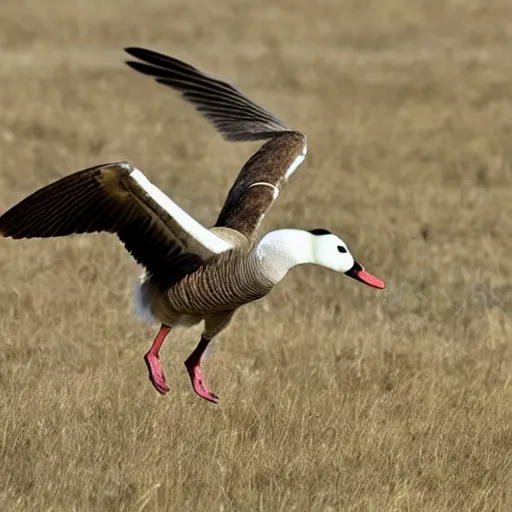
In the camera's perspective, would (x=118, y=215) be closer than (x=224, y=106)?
Yes

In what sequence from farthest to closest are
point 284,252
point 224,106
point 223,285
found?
1. point 224,106
2. point 223,285
3. point 284,252

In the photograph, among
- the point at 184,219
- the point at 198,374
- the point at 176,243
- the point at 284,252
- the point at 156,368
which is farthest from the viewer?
the point at 198,374

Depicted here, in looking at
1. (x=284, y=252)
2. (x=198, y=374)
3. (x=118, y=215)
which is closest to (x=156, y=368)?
(x=198, y=374)

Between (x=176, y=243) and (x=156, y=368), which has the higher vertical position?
(x=176, y=243)

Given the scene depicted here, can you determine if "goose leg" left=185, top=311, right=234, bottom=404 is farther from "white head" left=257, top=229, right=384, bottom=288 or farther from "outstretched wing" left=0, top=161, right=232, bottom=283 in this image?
"white head" left=257, top=229, right=384, bottom=288

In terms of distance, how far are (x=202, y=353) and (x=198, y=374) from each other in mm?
137

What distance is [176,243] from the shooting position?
6.22 metres

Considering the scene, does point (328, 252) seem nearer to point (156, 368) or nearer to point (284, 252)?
point (284, 252)

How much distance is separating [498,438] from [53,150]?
8715mm

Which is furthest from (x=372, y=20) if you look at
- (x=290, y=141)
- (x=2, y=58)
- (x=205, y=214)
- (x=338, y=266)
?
(x=338, y=266)

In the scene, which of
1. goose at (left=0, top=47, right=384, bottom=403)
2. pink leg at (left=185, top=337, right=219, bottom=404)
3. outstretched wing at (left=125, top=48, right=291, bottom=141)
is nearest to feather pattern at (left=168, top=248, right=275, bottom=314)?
goose at (left=0, top=47, right=384, bottom=403)

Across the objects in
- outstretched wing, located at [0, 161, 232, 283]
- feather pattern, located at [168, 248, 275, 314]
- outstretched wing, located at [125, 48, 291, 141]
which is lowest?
feather pattern, located at [168, 248, 275, 314]

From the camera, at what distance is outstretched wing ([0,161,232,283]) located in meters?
5.84

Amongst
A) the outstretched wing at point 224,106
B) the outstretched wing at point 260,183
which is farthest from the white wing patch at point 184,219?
the outstretched wing at point 224,106
